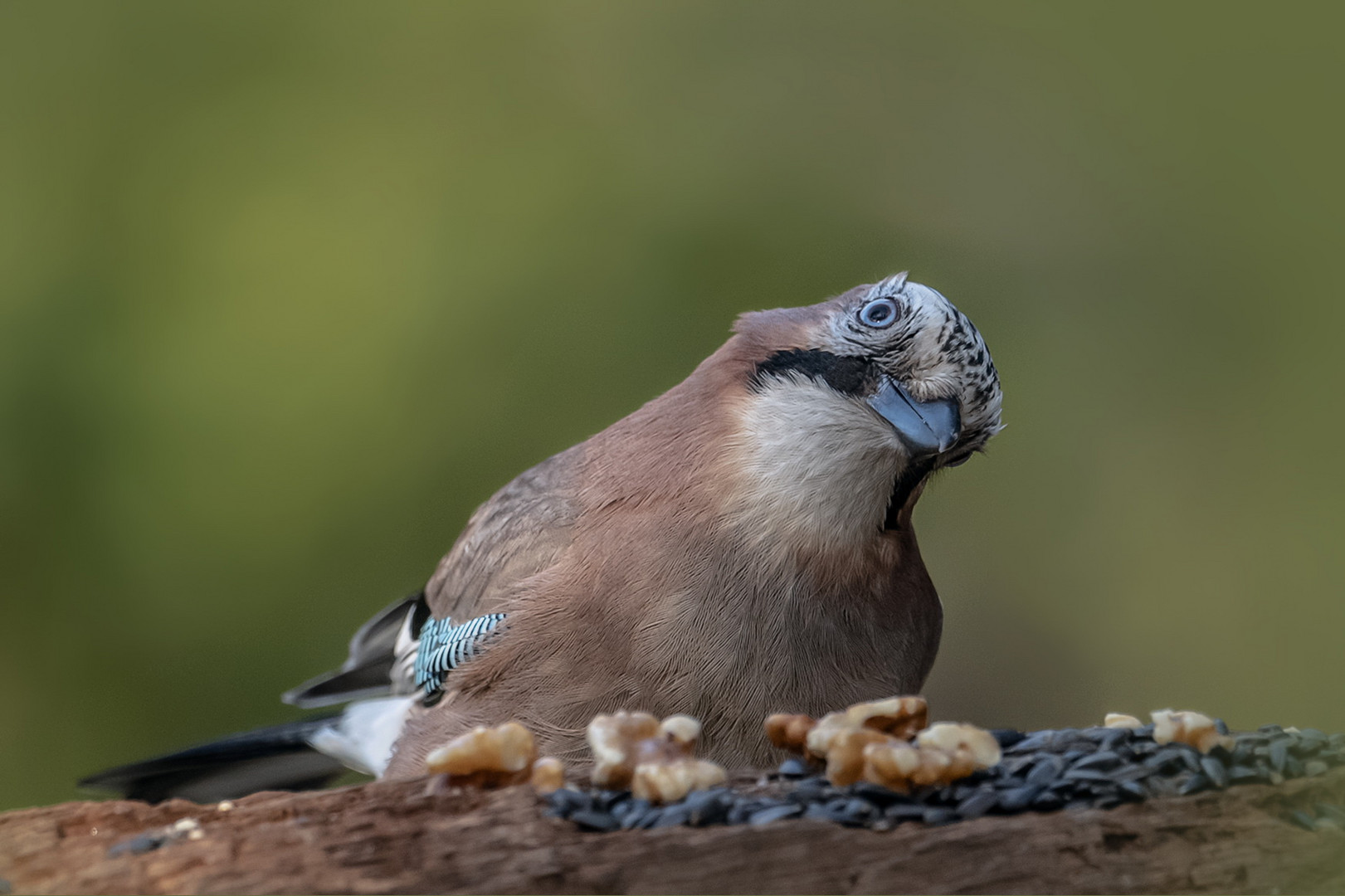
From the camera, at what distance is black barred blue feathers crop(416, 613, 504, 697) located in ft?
11.9

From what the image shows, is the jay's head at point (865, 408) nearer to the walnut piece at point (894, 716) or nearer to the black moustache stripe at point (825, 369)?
the black moustache stripe at point (825, 369)

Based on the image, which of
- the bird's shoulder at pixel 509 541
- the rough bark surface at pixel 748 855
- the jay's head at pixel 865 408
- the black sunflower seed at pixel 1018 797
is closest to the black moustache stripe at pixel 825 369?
the jay's head at pixel 865 408

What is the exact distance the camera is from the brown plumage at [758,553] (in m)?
3.18

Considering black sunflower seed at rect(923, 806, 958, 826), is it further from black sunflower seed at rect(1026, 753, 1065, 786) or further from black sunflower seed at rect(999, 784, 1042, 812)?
black sunflower seed at rect(1026, 753, 1065, 786)

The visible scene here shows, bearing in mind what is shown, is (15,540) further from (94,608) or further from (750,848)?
(750,848)

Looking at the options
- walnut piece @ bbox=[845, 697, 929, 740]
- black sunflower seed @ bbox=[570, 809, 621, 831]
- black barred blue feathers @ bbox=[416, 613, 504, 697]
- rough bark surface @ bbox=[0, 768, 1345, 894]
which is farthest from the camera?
black barred blue feathers @ bbox=[416, 613, 504, 697]

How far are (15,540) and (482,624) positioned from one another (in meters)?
2.84

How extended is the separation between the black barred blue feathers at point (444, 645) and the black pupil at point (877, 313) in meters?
1.35

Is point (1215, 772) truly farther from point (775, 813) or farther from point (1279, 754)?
point (775, 813)

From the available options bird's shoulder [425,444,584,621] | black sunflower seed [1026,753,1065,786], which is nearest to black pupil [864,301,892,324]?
bird's shoulder [425,444,584,621]

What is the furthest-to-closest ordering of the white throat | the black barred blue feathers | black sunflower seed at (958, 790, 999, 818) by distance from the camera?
the black barred blue feathers → the white throat → black sunflower seed at (958, 790, 999, 818)

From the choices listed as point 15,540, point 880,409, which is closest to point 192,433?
point 15,540

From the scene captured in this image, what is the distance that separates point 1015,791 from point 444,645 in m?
2.01

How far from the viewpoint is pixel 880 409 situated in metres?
3.19
